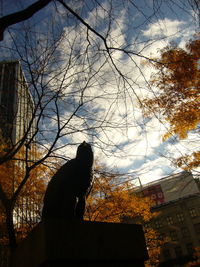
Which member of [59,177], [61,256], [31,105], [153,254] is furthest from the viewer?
[153,254]

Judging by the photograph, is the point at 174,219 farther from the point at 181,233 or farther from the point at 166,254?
the point at 166,254

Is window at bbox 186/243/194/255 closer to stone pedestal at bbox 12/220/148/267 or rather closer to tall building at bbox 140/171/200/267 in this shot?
tall building at bbox 140/171/200/267

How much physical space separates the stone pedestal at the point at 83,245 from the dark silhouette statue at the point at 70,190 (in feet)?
0.83

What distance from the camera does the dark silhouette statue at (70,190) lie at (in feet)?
8.44

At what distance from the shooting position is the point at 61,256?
7.01 ft

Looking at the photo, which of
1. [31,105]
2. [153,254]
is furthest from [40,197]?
[153,254]

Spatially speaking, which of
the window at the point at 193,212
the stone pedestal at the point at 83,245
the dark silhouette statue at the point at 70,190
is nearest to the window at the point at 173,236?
the window at the point at 193,212

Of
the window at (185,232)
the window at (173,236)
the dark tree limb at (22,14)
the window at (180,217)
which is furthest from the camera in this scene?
the window at (180,217)

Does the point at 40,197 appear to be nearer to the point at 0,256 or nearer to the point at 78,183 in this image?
the point at 0,256

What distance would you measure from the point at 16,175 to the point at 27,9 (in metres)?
8.56

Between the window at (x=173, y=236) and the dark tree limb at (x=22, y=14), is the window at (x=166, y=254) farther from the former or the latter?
the dark tree limb at (x=22, y=14)

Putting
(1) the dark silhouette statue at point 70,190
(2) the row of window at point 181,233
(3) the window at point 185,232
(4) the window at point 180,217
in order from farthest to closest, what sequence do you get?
(4) the window at point 180,217
(3) the window at point 185,232
(2) the row of window at point 181,233
(1) the dark silhouette statue at point 70,190

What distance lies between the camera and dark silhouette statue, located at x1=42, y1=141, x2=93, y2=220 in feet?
8.44

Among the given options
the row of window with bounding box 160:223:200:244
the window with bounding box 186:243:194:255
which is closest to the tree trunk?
the row of window with bounding box 160:223:200:244
